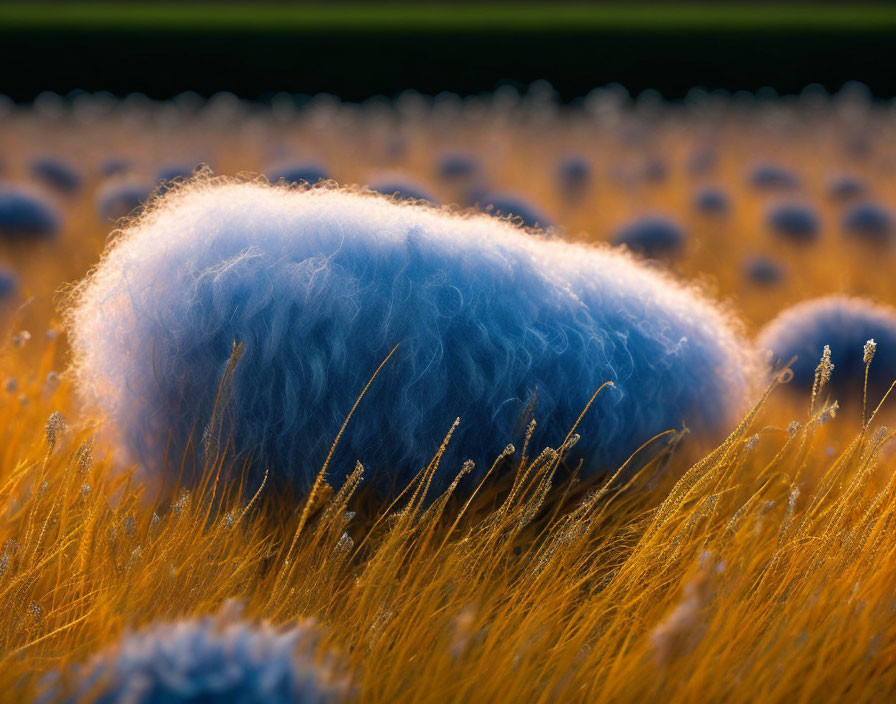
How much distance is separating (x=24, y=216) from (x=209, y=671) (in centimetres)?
353

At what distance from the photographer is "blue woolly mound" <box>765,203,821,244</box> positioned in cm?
463

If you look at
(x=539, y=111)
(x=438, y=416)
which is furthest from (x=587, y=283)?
(x=539, y=111)

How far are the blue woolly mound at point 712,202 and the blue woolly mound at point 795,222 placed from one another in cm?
66

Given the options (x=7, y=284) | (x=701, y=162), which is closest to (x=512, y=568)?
(x=7, y=284)

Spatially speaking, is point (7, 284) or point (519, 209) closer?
point (7, 284)

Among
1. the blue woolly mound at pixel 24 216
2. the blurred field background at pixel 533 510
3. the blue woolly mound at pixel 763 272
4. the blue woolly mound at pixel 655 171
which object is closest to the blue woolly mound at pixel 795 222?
the blurred field background at pixel 533 510

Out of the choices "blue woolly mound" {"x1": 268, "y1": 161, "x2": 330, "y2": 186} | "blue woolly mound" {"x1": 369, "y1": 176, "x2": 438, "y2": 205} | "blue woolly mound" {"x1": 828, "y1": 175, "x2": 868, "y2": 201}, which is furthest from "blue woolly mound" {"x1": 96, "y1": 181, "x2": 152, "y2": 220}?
"blue woolly mound" {"x1": 828, "y1": 175, "x2": 868, "y2": 201}

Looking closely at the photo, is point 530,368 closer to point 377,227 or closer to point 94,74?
point 377,227

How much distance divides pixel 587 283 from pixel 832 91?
11918 millimetres

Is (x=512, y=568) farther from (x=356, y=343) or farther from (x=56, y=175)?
(x=56, y=175)

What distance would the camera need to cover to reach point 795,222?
463cm

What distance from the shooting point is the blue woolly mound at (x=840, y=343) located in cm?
248

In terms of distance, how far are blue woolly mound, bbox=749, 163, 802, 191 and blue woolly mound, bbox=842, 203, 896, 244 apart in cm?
139

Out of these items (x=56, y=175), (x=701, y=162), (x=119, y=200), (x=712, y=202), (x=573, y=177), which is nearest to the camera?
(x=119, y=200)
